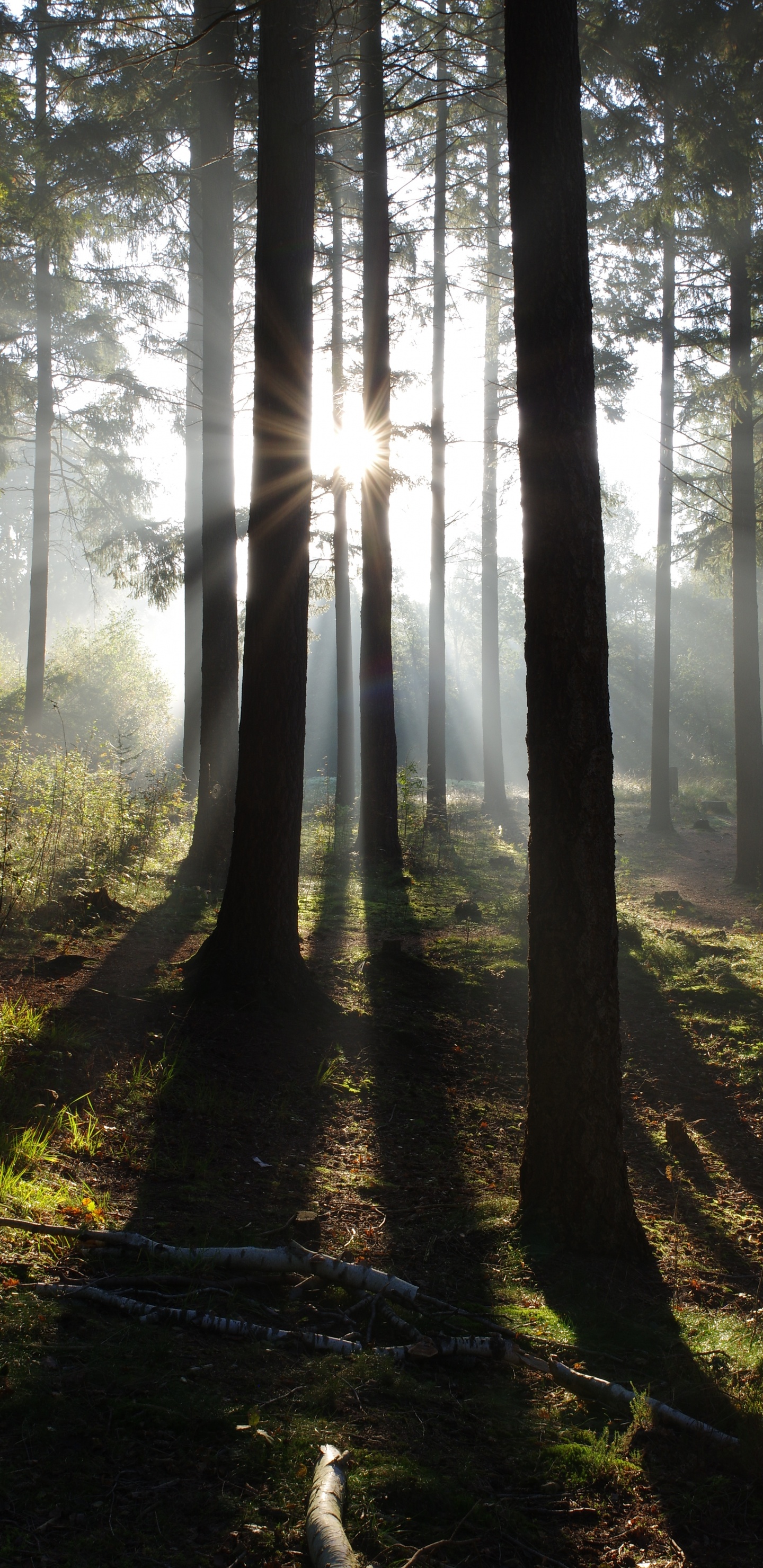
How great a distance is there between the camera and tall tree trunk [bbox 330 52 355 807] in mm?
15508

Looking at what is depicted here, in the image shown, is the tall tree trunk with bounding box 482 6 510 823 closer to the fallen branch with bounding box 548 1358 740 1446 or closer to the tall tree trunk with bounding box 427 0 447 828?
the tall tree trunk with bounding box 427 0 447 828

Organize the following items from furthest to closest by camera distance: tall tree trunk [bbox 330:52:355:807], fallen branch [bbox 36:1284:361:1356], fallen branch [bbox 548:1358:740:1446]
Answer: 1. tall tree trunk [bbox 330:52:355:807]
2. fallen branch [bbox 36:1284:361:1356]
3. fallen branch [bbox 548:1358:740:1446]

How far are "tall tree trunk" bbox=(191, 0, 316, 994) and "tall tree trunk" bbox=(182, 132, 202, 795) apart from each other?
279 inches

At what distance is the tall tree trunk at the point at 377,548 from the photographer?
11.8 metres

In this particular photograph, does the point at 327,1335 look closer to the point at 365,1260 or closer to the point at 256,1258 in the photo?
the point at 256,1258

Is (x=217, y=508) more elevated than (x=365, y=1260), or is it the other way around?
(x=217, y=508)

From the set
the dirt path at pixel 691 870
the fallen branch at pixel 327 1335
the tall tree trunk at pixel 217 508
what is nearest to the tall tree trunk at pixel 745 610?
the dirt path at pixel 691 870

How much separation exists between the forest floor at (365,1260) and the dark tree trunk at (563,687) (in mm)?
395

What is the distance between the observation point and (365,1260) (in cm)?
335

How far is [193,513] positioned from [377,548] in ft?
18.0

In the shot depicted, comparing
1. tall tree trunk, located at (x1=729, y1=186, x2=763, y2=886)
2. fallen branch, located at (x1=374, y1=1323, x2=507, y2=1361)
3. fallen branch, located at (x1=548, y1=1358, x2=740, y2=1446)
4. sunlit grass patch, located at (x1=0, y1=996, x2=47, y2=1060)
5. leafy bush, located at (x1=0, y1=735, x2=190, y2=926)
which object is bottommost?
fallen branch, located at (x1=548, y1=1358, x2=740, y2=1446)

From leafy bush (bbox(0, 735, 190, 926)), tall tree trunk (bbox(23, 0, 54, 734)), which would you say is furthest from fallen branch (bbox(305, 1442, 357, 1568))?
tall tree trunk (bbox(23, 0, 54, 734))

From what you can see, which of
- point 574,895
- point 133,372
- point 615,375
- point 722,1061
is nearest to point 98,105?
point 133,372

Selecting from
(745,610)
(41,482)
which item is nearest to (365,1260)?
(745,610)
